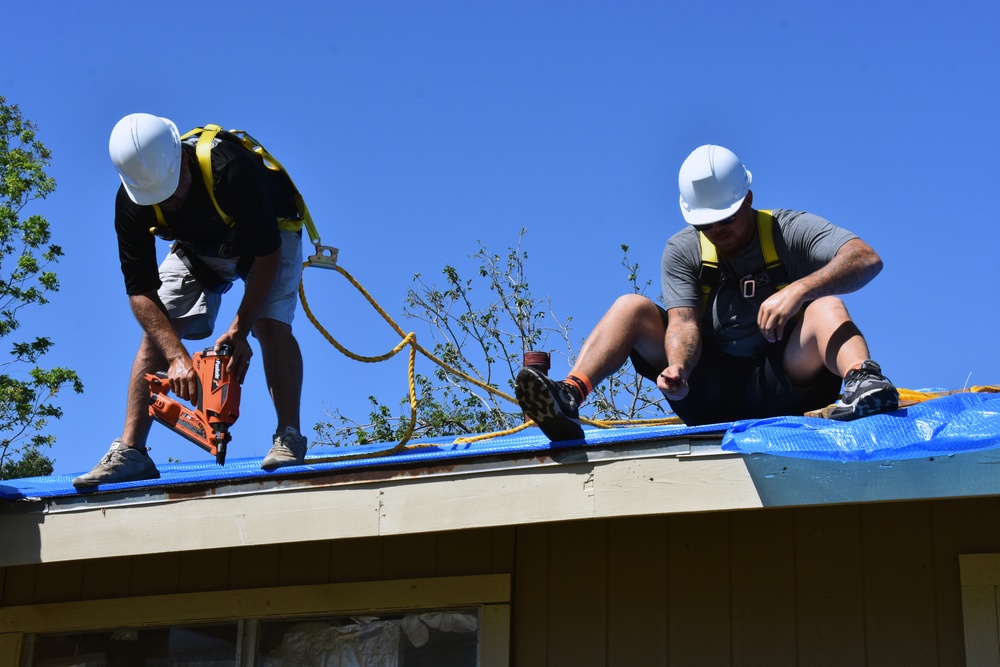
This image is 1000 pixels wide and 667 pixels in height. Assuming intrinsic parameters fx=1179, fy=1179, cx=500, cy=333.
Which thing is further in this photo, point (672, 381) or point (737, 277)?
point (737, 277)

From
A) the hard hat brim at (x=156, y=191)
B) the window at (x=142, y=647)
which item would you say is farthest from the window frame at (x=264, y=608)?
the hard hat brim at (x=156, y=191)

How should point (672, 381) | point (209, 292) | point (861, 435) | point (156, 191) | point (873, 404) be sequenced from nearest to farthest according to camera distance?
point (861, 435) → point (873, 404) → point (672, 381) → point (156, 191) → point (209, 292)

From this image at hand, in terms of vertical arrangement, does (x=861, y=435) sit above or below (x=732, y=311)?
below

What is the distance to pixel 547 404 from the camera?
3775 mm

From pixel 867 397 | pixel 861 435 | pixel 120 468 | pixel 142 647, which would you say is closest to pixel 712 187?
pixel 867 397

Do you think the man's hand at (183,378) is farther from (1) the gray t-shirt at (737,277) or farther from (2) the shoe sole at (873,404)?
(2) the shoe sole at (873,404)


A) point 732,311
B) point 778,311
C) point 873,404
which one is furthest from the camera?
point 732,311

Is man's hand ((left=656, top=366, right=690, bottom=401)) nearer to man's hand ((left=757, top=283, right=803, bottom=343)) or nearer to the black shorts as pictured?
the black shorts

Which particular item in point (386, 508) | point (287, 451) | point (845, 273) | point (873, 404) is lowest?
point (386, 508)

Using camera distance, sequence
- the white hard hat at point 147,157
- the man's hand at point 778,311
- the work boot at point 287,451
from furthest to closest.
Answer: the white hard hat at point 147,157 → the work boot at point 287,451 → the man's hand at point 778,311

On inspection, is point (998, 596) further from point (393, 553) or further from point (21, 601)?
point (21, 601)

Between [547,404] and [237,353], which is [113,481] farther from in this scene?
[547,404]

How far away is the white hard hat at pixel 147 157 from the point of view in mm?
4625

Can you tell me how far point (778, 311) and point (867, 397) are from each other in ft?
1.56
